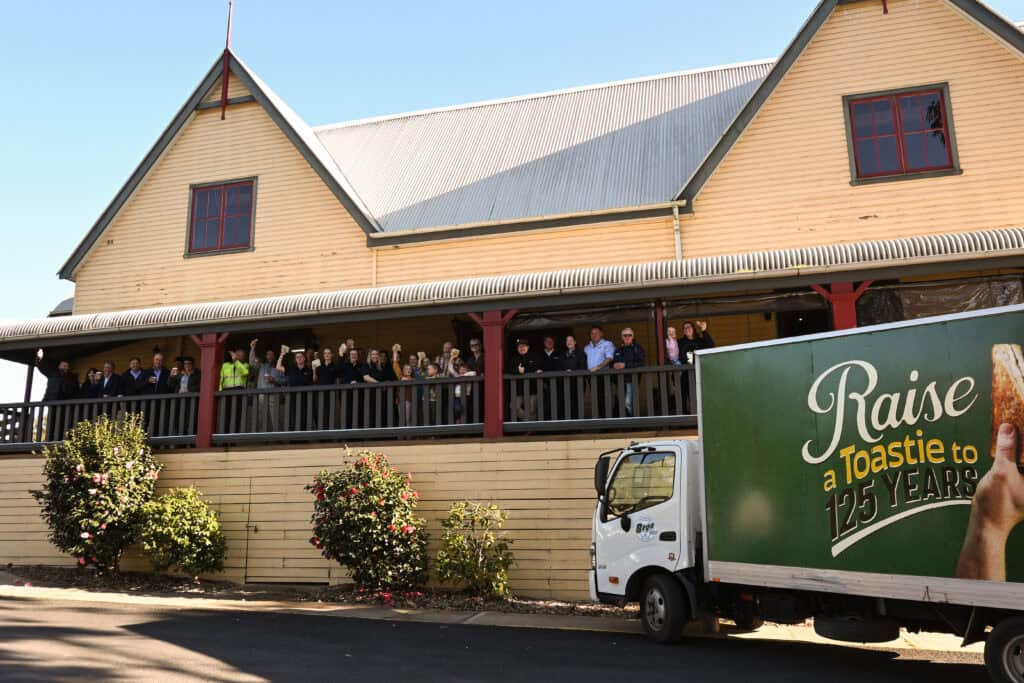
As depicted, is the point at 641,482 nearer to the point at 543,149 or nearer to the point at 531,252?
the point at 531,252

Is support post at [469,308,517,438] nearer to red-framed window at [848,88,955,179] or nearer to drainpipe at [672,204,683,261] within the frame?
drainpipe at [672,204,683,261]

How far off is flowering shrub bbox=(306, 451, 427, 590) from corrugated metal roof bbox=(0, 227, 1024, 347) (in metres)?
3.02

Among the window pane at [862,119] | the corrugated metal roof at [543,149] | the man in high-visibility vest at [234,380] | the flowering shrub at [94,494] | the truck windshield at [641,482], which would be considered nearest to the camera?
the truck windshield at [641,482]

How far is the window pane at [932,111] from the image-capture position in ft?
49.0

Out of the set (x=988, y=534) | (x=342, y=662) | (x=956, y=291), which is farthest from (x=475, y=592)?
(x=956, y=291)

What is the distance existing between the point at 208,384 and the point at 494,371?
16.9 feet

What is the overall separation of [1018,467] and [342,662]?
6042 mm

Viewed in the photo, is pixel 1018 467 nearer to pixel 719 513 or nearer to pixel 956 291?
pixel 719 513

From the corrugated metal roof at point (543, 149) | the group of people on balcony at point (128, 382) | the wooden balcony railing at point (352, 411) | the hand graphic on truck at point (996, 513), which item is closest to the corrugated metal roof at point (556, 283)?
the group of people on balcony at point (128, 382)

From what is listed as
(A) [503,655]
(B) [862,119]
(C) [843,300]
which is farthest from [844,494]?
(B) [862,119]

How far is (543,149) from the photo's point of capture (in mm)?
19031

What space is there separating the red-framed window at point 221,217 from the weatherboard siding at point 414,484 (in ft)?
17.9

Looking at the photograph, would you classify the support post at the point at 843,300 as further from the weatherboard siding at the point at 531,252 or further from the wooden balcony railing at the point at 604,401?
the weatherboard siding at the point at 531,252

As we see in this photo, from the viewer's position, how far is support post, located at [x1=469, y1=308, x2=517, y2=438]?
13117 millimetres
